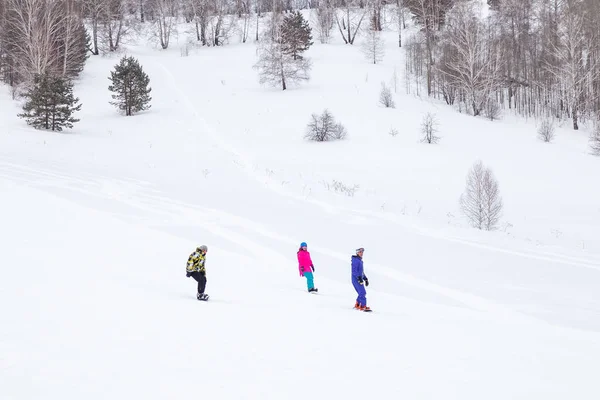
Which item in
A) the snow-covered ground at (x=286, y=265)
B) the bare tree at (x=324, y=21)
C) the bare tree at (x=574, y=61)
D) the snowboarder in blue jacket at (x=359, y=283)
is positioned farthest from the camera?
the bare tree at (x=324, y=21)

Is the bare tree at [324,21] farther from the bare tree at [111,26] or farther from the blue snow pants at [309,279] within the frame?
the blue snow pants at [309,279]

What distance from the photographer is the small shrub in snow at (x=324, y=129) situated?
28.4m

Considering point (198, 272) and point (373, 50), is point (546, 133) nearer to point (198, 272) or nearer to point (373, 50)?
point (373, 50)

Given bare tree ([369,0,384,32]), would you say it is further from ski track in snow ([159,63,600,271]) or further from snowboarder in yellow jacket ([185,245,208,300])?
snowboarder in yellow jacket ([185,245,208,300])

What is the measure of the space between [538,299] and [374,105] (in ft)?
90.4

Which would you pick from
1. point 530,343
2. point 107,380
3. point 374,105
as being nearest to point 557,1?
point 374,105

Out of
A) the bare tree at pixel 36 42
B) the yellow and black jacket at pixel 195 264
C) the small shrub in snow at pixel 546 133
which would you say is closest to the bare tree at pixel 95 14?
the bare tree at pixel 36 42

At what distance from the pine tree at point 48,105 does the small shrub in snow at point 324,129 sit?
49.4 ft

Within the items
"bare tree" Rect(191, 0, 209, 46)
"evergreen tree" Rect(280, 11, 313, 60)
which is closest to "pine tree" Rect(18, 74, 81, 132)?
"evergreen tree" Rect(280, 11, 313, 60)

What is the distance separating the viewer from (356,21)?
69000mm

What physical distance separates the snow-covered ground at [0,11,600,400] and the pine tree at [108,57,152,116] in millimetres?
2574

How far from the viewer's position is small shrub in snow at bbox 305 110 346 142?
1119 inches

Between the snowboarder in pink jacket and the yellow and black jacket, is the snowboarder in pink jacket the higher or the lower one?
the lower one

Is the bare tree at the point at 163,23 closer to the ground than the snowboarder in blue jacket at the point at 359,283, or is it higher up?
higher up
